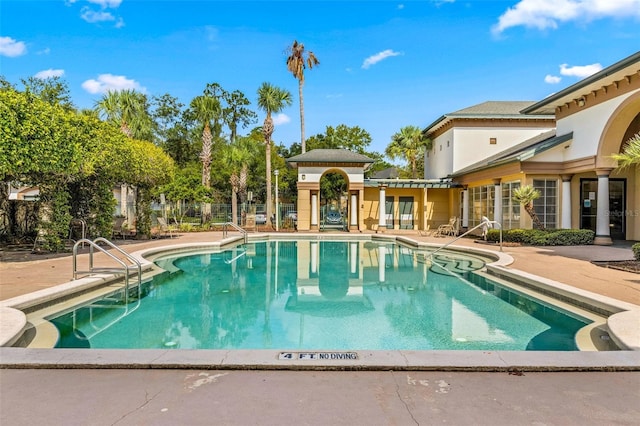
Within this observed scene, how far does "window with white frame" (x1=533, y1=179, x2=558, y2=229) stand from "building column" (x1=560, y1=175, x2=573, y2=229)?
508 millimetres

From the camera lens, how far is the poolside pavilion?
15367mm

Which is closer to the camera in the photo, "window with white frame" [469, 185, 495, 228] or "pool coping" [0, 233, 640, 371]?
"pool coping" [0, 233, 640, 371]

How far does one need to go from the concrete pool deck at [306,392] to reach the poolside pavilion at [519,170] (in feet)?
42.5

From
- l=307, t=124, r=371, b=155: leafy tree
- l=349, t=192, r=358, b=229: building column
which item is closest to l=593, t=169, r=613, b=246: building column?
l=349, t=192, r=358, b=229: building column

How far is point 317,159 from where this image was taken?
2509 cm

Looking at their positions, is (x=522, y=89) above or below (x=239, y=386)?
above

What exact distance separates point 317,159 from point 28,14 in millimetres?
14890

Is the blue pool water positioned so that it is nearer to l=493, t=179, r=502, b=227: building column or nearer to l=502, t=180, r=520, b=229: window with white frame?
l=502, t=180, r=520, b=229: window with white frame

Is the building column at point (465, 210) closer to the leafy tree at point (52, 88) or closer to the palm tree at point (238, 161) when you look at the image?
the palm tree at point (238, 161)

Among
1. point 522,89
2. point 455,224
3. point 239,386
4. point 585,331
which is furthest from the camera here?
point 522,89

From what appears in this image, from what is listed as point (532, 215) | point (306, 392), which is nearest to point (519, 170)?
point (532, 215)

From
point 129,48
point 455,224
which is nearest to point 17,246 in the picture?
point 129,48

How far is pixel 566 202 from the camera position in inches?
679

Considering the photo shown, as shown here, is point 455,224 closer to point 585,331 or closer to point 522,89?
point 522,89
